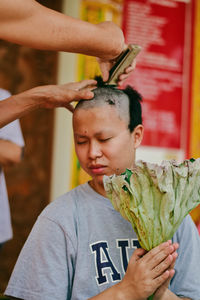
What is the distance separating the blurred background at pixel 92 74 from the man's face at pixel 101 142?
1691 mm

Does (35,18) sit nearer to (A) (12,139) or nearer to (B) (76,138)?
(B) (76,138)

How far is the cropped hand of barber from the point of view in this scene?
1.28m

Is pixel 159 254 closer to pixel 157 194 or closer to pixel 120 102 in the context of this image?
pixel 157 194

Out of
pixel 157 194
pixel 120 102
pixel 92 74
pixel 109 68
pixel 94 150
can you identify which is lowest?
pixel 157 194

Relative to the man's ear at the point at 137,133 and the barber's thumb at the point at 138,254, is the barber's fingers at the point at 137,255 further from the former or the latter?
the man's ear at the point at 137,133

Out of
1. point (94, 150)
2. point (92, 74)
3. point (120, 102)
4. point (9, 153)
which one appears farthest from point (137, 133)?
point (92, 74)

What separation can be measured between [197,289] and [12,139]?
4.21ft

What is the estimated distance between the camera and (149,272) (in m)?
1.28

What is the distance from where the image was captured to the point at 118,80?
5.71 feet

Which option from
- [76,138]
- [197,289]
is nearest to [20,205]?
[76,138]

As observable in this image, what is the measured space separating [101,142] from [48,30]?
458mm

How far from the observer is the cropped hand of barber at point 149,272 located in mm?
1278

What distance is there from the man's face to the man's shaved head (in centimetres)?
2

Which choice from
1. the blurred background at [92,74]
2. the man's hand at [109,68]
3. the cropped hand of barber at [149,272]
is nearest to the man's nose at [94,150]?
the man's hand at [109,68]
